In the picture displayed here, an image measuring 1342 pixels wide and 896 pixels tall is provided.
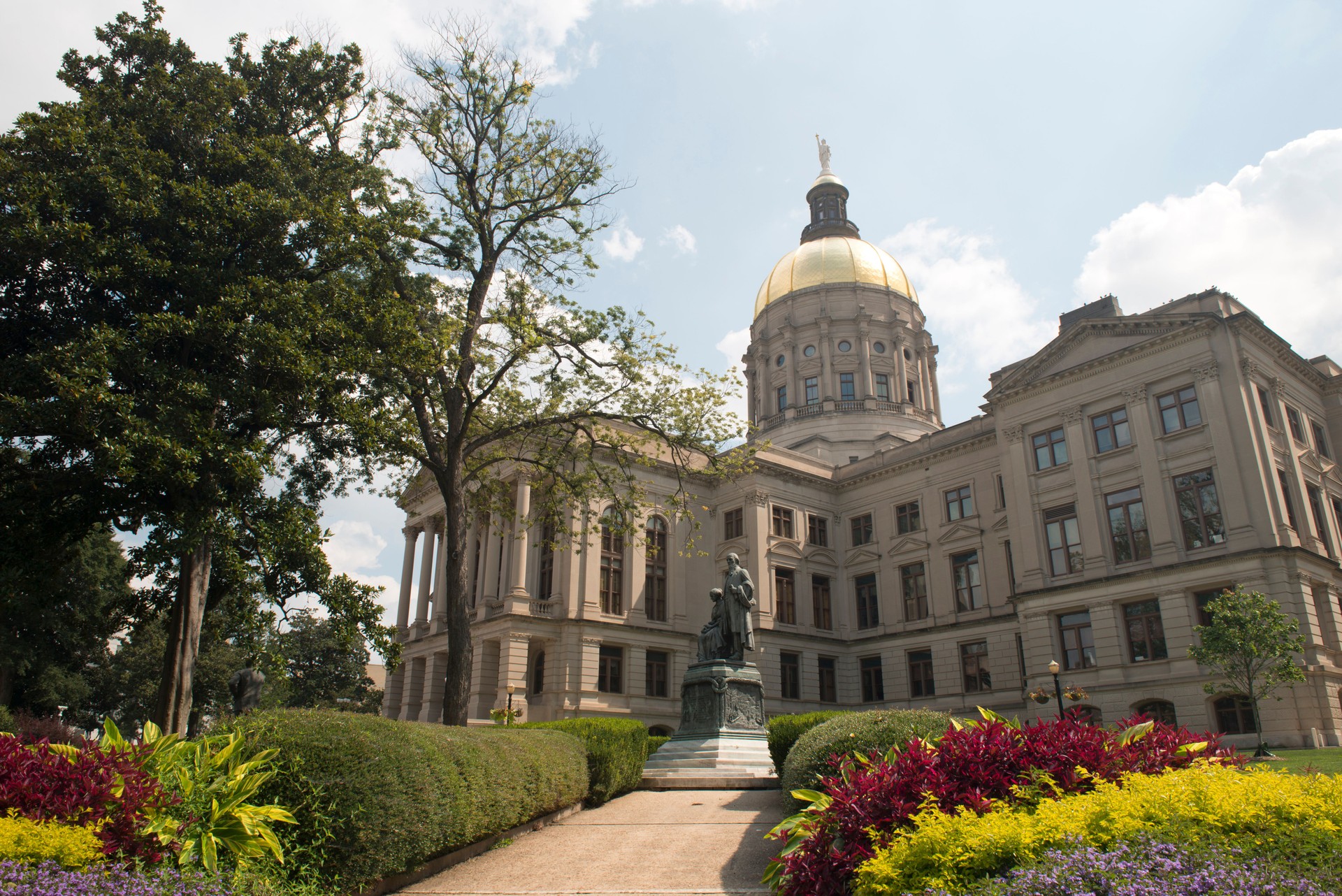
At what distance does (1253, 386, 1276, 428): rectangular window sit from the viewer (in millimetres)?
31672

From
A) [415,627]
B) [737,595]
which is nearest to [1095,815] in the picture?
[737,595]

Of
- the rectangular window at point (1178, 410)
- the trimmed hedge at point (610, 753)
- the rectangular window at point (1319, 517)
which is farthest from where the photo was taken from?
the rectangular window at point (1178, 410)

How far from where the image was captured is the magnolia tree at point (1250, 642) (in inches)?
947

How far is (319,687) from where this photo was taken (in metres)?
61.9

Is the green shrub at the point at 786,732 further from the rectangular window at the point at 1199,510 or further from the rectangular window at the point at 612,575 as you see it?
the rectangular window at the point at 612,575

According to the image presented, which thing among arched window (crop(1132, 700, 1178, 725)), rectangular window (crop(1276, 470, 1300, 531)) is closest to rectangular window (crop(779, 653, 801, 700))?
arched window (crop(1132, 700, 1178, 725))

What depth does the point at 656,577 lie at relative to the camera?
4275cm

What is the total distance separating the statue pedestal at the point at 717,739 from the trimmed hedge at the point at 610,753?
82 centimetres

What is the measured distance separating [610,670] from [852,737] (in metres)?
29.7

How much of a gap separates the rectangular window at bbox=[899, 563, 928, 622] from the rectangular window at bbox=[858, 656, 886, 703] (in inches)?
116

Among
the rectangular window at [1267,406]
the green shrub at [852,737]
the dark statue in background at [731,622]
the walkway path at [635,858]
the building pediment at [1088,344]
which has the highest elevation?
the building pediment at [1088,344]

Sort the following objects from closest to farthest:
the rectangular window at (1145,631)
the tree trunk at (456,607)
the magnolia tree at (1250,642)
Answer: the tree trunk at (456,607) → the magnolia tree at (1250,642) → the rectangular window at (1145,631)

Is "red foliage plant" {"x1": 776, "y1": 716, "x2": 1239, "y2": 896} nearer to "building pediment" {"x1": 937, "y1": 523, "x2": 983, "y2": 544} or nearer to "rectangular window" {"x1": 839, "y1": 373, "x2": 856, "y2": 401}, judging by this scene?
"building pediment" {"x1": 937, "y1": 523, "x2": 983, "y2": 544}

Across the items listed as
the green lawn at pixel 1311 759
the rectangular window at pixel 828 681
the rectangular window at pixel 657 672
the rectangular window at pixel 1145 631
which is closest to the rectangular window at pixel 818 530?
the rectangular window at pixel 828 681
